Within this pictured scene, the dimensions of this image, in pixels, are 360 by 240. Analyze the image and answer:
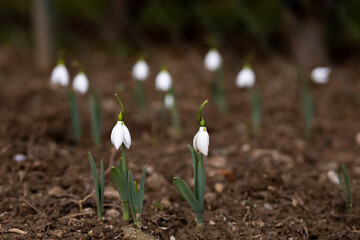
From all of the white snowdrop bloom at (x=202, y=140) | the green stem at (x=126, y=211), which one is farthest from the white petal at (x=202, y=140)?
the green stem at (x=126, y=211)

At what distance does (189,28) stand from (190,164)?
469cm

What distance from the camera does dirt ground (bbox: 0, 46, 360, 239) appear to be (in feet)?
6.26

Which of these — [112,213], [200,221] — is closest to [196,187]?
[200,221]

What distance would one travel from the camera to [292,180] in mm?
2367

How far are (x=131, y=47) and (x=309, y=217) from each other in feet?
13.6

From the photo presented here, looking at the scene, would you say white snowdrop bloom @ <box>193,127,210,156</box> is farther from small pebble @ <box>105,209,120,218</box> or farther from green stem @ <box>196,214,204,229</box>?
small pebble @ <box>105,209,120,218</box>

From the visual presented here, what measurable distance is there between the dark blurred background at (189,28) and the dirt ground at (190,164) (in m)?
0.47

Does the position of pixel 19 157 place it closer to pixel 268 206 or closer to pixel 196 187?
pixel 196 187

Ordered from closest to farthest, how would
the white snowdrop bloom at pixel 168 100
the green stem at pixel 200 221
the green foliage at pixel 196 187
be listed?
the green foliage at pixel 196 187, the green stem at pixel 200 221, the white snowdrop bloom at pixel 168 100

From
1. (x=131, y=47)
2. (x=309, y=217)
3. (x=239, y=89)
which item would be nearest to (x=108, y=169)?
(x=309, y=217)

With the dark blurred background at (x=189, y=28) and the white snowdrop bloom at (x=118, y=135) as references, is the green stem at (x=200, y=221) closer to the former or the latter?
the white snowdrop bloom at (x=118, y=135)

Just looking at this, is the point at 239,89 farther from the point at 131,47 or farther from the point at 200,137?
the point at 200,137

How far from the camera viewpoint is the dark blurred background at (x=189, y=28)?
14.0ft

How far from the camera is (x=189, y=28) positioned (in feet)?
22.8
